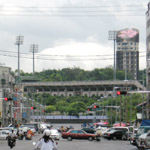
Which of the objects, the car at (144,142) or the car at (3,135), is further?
the car at (3,135)

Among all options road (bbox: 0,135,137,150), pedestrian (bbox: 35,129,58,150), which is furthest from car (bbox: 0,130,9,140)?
pedestrian (bbox: 35,129,58,150)

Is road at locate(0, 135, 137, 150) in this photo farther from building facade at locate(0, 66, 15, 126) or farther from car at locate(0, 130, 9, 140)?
building facade at locate(0, 66, 15, 126)

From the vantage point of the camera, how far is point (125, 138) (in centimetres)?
7012

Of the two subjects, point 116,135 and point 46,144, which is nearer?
point 46,144

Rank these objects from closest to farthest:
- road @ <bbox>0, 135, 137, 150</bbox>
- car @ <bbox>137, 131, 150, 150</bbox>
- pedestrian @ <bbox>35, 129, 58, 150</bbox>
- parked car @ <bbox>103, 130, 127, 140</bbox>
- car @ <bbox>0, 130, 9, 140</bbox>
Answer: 1. pedestrian @ <bbox>35, 129, 58, 150</bbox>
2. car @ <bbox>137, 131, 150, 150</bbox>
3. road @ <bbox>0, 135, 137, 150</bbox>
4. car @ <bbox>0, 130, 9, 140</bbox>
5. parked car @ <bbox>103, 130, 127, 140</bbox>

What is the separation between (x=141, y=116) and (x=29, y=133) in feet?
147

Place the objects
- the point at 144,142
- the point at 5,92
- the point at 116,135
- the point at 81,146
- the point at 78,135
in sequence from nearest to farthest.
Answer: the point at 144,142, the point at 81,146, the point at 78,135, the point at 116,135, the point at 5,92

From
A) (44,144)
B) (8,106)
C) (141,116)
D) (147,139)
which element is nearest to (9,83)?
(8,106)

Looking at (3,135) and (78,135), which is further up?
(78,135)

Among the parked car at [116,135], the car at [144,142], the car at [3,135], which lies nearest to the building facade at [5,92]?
the car at [3,135]

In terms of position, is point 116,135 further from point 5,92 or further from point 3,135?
point 5,92

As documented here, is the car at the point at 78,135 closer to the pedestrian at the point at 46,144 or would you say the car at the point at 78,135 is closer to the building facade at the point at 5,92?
the pedestrian at the point at 46,144

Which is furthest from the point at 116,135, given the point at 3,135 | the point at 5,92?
the point at 5,92

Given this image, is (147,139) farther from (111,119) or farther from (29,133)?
(111,119)
